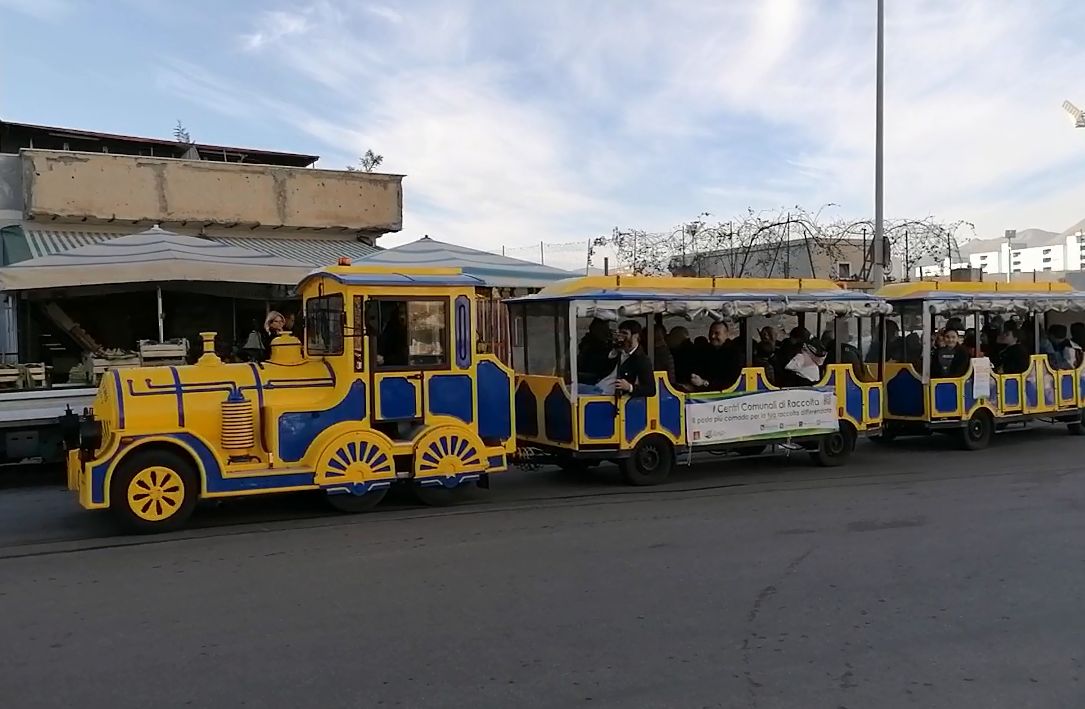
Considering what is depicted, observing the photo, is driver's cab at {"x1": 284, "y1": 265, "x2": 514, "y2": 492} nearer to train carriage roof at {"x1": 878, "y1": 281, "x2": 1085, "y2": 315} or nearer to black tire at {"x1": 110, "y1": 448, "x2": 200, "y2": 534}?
black tire at {"x1": 110, "y1": 448, "x2": 200, "y2": 534}

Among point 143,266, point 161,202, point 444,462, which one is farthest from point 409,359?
point 161,202

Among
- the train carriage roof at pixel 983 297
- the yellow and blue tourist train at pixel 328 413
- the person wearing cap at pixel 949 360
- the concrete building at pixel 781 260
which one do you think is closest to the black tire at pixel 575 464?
the yellow and blue tourist train at pixel 328 413

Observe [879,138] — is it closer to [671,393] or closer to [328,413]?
[671,393]

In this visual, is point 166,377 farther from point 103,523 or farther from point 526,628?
point 526,628

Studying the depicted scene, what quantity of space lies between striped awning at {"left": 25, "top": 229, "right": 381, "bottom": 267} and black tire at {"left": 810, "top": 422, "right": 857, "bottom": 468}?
9153 millimetres

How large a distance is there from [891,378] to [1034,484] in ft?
11.1

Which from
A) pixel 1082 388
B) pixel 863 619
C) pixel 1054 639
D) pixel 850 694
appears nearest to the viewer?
pixel 850 694

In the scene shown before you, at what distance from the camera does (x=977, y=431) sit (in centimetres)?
1366

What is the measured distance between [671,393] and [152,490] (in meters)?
5.58

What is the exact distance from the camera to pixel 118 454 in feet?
25.1

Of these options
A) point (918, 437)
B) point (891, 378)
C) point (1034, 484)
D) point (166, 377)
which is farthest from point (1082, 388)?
point (166, 377)

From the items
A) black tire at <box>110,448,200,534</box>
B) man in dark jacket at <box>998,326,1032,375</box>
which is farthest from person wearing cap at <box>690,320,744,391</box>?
black tire at <box>110,448,200,534</box>

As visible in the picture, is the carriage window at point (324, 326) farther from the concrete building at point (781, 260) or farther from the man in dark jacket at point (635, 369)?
the concrete building at point (781, 260)

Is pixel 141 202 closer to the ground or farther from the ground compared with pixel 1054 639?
farther from the ground
